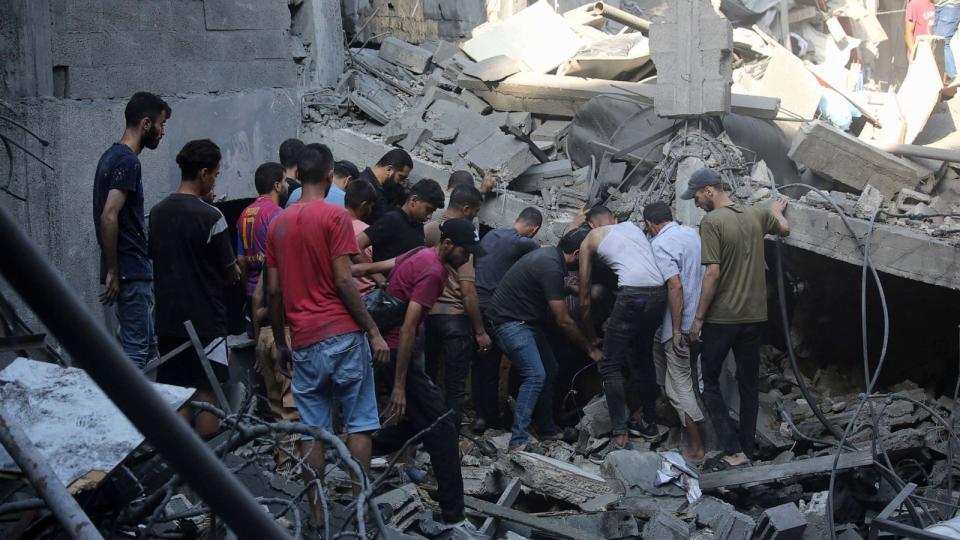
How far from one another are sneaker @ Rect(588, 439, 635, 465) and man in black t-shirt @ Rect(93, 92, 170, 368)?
11.8 feet

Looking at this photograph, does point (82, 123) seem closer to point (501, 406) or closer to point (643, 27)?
point (501, 406)

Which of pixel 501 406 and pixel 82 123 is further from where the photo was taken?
pixel 501 406

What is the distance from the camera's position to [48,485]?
2.27 metres

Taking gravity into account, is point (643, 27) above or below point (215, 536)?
above

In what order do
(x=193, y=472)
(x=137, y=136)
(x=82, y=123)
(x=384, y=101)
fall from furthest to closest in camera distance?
1. (x=384, y=101)
2. (x=82, y=123)
3. (x=137, y=136)
4. (x=193, y=472)

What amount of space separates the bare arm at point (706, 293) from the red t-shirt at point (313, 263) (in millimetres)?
3270

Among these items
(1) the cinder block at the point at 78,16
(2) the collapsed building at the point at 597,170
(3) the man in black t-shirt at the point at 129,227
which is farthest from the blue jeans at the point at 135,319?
(1) the cinder block at the point at 78,16

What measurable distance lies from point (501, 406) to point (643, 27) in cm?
514

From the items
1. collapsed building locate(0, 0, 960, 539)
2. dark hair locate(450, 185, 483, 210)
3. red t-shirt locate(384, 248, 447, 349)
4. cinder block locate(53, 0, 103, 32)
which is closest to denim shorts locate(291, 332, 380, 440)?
collapsed building locate(0, 0, 960, 539)

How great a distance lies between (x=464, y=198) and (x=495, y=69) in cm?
439

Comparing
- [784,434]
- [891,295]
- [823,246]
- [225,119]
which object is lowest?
[784,434]

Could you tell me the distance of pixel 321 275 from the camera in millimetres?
5133

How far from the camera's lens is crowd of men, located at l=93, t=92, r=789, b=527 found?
522 centimetres

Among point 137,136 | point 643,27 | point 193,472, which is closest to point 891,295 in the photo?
point 643,27
